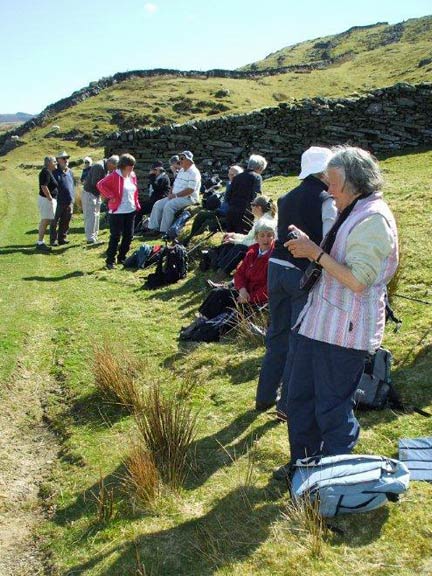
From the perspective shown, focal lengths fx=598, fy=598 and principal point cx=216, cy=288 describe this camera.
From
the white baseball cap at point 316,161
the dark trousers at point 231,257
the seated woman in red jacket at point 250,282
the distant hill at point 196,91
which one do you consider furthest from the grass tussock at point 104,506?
the distant hill at point 196,91

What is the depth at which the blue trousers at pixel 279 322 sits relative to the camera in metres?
4.32

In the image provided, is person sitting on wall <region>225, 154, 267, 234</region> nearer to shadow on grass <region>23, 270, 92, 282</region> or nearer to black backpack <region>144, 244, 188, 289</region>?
black backpack <region>144, 244, 188, 289</region>

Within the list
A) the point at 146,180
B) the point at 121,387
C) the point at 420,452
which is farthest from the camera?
the point at 146,180

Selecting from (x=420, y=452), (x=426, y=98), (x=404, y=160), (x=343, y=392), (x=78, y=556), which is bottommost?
(x=78, y=556)

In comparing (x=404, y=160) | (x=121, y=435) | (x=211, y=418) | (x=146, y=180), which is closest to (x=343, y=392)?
(x=211, y=418)

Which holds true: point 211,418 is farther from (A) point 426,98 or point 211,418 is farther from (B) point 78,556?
(A) point 426,98

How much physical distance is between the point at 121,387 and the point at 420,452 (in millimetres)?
2538

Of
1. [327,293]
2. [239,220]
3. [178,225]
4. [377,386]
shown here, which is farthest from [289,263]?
[178,225]

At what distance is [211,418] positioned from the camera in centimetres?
496

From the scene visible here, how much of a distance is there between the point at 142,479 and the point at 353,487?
1308mm

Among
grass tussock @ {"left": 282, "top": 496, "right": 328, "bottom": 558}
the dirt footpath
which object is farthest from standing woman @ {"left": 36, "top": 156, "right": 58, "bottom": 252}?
grass tussock @ {"left": 282, "top": 496, "right": 328, "bottom": 558}

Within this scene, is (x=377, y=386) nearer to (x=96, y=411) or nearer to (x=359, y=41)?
(x=96, y=411)

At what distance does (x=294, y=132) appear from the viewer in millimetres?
16359

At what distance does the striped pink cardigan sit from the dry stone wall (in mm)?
13239
